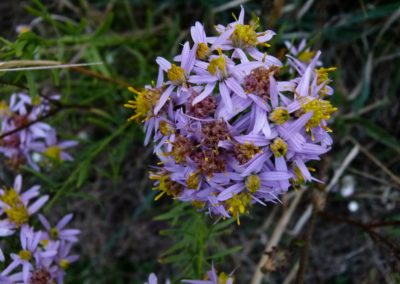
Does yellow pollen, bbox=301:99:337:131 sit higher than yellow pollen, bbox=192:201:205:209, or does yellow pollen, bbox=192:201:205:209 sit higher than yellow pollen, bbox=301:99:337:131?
yellow pollen, bbox=301:99:337:131

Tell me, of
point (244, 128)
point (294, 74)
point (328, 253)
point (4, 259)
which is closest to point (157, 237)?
point (328, 253)

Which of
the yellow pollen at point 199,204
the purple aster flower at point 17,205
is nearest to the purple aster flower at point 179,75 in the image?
the yellow pollen at point 199,204

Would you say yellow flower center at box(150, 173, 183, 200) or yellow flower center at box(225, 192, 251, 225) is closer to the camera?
yellow flower center at box(225, 192, 251, 225)

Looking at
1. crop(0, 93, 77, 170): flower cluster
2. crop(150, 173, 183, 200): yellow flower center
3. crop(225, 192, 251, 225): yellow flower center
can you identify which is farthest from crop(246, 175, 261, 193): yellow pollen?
crop(0, 93, 77, 170): flower cluster

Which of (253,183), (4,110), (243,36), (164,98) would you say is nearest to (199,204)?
(253,183)

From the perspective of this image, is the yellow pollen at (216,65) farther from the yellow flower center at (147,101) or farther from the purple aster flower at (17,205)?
the purple aster flower at (17,205)

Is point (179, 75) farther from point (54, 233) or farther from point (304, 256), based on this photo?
point (54, 233)

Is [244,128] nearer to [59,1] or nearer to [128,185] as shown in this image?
[128,185]

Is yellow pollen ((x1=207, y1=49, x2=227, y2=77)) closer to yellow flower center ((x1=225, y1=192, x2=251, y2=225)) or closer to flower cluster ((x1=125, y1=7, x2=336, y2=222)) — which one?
flower cluster ((x1=125, y1=7, x2=336, y2=222))
